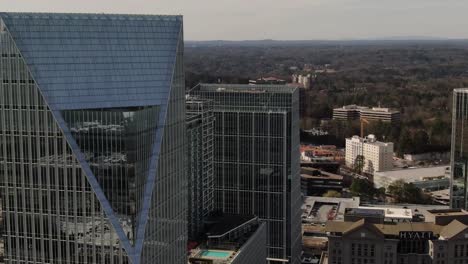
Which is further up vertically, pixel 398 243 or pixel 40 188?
pixel 40 188

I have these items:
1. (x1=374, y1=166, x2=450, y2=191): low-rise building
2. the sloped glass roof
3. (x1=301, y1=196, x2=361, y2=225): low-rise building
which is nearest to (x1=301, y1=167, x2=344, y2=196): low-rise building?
(x1=301, y1=196, x2=361, y2=225): low-rise building

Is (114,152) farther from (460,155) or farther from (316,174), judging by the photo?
(316,174)

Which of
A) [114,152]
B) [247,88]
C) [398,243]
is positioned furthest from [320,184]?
[114,152]

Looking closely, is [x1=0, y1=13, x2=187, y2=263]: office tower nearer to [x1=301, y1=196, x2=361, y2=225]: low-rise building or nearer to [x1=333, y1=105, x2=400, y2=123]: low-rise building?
[x1=301, y1=196, x2=361, y2=225]: low-rise building

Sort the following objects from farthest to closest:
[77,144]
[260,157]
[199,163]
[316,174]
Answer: [316,174]
[260,157]
[199,163]
[77,144]

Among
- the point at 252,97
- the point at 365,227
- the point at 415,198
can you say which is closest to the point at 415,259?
the point at 365,227
